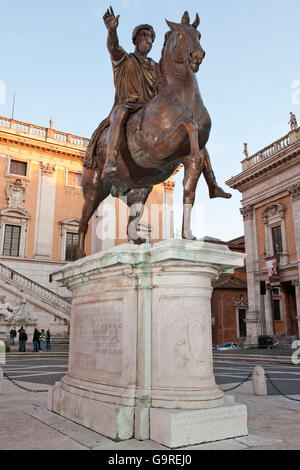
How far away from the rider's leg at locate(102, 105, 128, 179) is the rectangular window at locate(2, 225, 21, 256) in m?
26.6

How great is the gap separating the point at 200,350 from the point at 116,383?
0.98 m

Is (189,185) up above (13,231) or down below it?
below

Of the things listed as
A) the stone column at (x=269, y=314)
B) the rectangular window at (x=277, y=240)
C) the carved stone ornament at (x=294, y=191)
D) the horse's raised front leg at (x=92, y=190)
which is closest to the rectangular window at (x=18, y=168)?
the rectangular window at (x=277, y=240)

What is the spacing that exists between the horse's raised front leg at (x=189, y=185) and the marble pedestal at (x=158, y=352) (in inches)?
17.2

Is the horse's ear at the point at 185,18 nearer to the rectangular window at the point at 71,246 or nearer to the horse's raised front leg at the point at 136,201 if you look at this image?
the horse's raised front leg at the point at 136,201

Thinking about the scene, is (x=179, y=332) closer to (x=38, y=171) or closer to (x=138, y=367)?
(x=138, y=367)

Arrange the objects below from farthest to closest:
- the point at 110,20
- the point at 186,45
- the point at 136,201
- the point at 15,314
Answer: the point at 15,314 < the point at 136,201 < the point at 110,20 < the point at 186,45

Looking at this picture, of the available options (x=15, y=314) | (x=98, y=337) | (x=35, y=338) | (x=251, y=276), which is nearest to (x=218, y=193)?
(x=98, y=337)

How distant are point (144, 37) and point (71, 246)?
27.5 m

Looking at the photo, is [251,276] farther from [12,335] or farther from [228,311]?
[12,335]

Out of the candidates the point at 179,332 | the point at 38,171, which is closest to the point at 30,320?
the point at 38,171

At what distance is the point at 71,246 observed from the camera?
105 ft

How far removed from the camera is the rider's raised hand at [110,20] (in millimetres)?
5352

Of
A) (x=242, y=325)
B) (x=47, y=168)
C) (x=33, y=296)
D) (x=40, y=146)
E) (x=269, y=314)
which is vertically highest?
(x=40, y=146)
